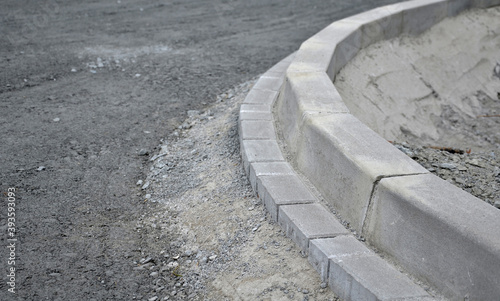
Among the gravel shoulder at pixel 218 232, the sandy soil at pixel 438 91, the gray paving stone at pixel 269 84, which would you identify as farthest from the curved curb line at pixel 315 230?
the sandy soil at pixel 438 91

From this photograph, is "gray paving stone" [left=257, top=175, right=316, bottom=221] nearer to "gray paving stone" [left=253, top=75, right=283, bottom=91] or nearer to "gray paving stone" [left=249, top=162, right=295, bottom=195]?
"gray paving stone" [left=249, top=162, right=295, bottom=195]

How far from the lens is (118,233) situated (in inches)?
127

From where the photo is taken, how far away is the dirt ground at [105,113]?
288 centimetres

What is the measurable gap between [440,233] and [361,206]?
0.58 meters

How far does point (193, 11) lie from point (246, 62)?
9.98 ft

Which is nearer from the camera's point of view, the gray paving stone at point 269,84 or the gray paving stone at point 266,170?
the gray paving stone at point 266,170

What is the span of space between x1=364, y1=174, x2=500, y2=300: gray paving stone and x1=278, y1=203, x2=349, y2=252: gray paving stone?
250mm

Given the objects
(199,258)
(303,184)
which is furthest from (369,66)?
→ (199,258)

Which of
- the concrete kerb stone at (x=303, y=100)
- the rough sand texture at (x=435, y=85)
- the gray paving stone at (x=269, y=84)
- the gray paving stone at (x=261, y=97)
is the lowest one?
the rough sand texture at (x=435, y=85)

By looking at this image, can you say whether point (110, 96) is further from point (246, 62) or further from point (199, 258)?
point (199, 258)

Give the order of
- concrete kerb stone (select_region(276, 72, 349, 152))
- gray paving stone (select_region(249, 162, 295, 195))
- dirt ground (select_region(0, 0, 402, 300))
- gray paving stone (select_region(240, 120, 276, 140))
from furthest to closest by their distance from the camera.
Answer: gray paving stone (select_region(240, 120, 276, 140))
concrete kerb stone (select_region(276, 72, 349, 152))
gray paving stone (select_region(249, 162, 295, 195))
dirt ground (select_region(0, 0, 402, 300))

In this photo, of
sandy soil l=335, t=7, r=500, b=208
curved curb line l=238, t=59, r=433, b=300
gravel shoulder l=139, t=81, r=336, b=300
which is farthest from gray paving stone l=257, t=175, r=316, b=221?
sandy soil l=335, t=7, r=500, b=208

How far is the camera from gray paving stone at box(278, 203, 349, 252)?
106 inches

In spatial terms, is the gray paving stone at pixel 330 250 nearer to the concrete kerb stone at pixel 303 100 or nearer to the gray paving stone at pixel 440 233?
the gray paving stone at pixel 440 233
